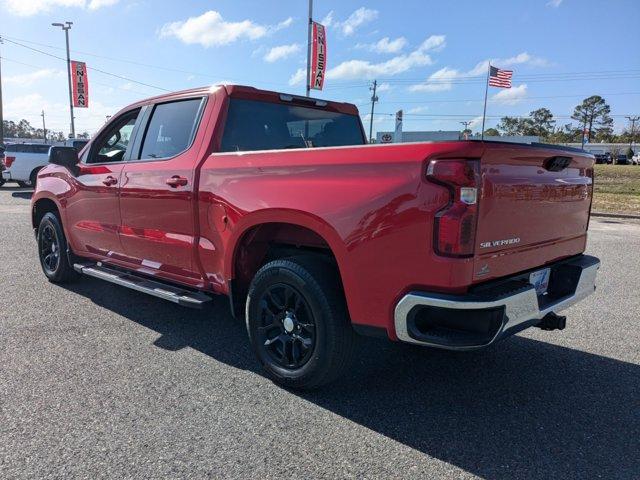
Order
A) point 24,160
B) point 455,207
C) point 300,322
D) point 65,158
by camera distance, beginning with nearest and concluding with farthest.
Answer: point 455,207 < point 300,322 < point 65,158 < point 24,160

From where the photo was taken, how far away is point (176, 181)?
3.83 meters

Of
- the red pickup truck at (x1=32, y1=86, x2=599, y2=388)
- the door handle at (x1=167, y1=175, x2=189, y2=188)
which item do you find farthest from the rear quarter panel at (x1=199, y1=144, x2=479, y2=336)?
the door handle at (x1=167, y1=175, x2=189, y2=188)

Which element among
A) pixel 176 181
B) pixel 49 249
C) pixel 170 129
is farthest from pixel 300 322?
pixel 49 249

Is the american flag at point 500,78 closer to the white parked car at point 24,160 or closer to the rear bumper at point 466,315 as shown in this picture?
the white parked car at point 24,160

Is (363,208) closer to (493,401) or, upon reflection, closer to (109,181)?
(493,401)

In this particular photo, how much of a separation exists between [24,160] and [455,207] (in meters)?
19.5

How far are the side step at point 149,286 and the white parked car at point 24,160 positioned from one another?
50.6 ft

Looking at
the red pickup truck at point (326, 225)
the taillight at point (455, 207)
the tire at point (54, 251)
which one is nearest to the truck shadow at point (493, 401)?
the red pickup truck at point (326, 225)

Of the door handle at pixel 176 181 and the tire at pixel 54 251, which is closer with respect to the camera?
the door handle at pixel 176 181

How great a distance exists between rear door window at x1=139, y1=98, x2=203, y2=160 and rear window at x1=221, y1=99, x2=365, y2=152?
0.33 meters

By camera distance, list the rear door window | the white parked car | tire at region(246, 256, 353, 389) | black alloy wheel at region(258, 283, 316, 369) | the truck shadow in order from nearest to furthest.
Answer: the truck shadow < tire at region(246, 256, 353, 389) < black alloy wheel at region(258, 283, 316, 369) < the rear door window < the white parked car

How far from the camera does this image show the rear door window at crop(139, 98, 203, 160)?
401 cm

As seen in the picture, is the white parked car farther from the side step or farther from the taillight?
the taillight

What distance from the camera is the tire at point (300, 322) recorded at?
3.00m
